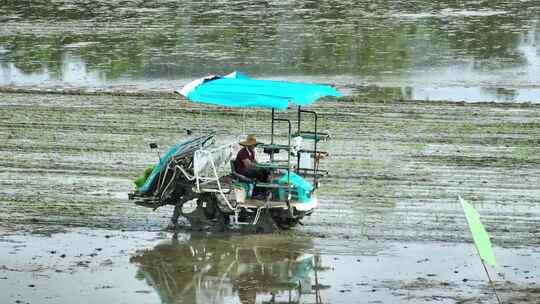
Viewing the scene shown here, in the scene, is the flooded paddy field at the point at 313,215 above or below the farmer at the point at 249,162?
below

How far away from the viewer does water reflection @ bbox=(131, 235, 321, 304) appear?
12.9 meters

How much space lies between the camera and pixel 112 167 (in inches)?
742

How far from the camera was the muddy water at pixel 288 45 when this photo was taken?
27.2 metres

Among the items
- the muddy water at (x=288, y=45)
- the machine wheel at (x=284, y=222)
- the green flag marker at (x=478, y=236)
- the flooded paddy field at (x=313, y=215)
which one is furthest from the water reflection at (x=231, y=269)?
the muddy water at (x=288, y=45)

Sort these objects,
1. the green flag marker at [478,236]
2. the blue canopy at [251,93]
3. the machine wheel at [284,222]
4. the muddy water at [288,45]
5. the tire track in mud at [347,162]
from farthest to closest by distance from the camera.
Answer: the muddy water at [288,45] < the tire track in mud at [347,162] < the machine wheel at [284,222] < the blue canopy at [251,93] < the green flag marker at [478,236]

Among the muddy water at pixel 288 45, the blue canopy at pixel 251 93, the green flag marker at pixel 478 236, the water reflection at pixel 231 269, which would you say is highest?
the blue canopy at pixel 251 93

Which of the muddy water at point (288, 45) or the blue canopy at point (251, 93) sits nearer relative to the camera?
the blue canopy at point (251, 93)

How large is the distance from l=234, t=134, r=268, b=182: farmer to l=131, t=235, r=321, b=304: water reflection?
855 millimetres

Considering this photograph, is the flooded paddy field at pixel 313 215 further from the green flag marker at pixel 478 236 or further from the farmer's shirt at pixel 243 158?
the green flag marker at pixel 478 236

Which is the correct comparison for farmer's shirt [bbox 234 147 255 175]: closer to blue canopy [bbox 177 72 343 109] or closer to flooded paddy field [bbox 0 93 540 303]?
blue canopy [bbox 177 72 343 109]

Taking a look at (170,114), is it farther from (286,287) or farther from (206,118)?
(286,287)

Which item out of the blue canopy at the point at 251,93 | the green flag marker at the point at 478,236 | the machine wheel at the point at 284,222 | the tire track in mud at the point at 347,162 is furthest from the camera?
the tire track in mud at the point at 347,162

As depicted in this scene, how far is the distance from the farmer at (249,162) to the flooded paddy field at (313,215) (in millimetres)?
844

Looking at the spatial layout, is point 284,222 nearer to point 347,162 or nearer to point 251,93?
point 251,93
